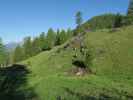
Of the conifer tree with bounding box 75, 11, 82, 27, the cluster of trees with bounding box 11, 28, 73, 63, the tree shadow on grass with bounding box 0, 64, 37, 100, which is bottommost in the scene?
the tree shadow on grass with bounding box 0, 64, 37, 100

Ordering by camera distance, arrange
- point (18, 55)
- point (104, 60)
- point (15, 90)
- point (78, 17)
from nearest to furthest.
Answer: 1. point (15, 90)
2. point (104, 60)
3. point (78, 17)
4. point (18, 55)

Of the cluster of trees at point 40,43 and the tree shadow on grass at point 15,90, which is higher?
the cluster of trees at point 40,43

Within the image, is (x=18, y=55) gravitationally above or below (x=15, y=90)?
above

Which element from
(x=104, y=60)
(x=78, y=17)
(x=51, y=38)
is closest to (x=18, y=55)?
(x=51, y=38)

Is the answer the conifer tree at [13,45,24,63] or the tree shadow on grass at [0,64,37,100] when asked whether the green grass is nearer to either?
the tree shadow on grass at [0,64,37,100]

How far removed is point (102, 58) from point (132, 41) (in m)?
15.3

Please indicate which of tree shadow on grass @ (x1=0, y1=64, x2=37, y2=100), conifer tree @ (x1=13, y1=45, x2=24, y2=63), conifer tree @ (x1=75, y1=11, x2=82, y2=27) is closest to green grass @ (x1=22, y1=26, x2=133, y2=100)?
tree shadow on grass @ (x1=0, y1=64, x2=37, y2=100)

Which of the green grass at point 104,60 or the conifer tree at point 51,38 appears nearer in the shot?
the green grass at point 104,60

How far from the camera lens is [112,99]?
25.1 metres

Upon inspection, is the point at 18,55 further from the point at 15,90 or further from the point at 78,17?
the point at 15,90

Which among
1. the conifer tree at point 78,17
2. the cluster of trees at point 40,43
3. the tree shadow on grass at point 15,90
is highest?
the conifer tree at point 78,17

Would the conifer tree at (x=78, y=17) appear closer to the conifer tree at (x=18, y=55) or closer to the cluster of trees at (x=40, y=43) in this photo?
the cluster of trees at (x=40, y=43)

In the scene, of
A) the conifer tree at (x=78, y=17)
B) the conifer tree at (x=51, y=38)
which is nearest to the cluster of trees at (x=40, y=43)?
the conifer tree at (x=51, y=38)

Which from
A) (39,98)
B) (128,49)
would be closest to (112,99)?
(39,98)
